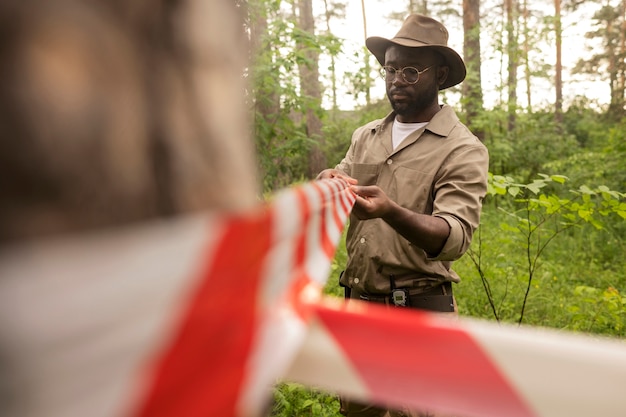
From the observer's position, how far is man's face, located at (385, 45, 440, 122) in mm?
3174

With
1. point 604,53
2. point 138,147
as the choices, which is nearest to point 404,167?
point 138,147

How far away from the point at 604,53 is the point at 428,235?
25.0 m

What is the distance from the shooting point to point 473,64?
10.8 meters

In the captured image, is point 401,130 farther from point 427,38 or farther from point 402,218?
point 402,218

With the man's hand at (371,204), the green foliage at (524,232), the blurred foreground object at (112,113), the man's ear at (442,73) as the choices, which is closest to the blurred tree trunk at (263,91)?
the man's ear at (442,73)

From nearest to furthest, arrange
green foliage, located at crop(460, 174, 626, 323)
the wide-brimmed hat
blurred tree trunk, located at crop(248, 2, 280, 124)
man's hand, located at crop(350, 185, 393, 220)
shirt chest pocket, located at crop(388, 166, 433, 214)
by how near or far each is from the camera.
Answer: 1. man's hand, located at crop(350, 185, 393, 220)
2. shirt chest pocket, located at crop(388, 166, 433, 214)
3. the wide-brimmed hat
4. green foliage, located at crop(460, 174, 626, 323)
5. blurred tree trunk, located at crop(248, 2, 280, 124)

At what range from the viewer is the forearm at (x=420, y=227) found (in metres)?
2.46

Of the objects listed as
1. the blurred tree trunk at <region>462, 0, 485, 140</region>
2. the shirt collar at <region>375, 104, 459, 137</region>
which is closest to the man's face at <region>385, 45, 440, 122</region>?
the shirt collar at <region>375, 104, 459, 137</region>

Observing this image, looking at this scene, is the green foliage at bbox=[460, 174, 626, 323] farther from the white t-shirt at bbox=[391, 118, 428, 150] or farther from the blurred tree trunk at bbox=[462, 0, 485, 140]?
the blurred tree trunk at bbox=[462, 0, 485, 140]

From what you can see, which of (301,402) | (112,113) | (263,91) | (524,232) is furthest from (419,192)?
(524,232)

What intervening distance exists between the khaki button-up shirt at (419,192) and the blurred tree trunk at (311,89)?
219cm

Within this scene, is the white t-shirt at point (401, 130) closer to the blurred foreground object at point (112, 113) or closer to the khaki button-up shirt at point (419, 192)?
the khaki button-up shirt at point (419, 192)

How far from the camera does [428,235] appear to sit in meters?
2.55

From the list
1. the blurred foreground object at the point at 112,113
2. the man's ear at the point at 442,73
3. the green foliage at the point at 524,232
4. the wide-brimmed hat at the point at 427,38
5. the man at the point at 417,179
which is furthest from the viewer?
the green foliage at the point at 524,232
